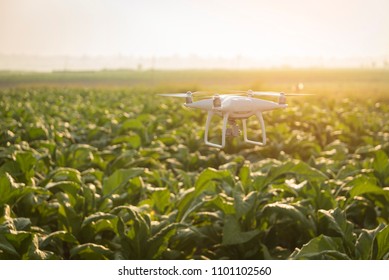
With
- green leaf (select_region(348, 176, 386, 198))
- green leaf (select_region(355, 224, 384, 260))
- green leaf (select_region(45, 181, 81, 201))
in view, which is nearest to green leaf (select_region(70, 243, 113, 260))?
green leaf (select_region(45, 181, 81, 201))

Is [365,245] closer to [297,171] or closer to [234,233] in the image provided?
[234,233]

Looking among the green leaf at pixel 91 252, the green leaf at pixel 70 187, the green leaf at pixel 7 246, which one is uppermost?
the green leaf at pixel 70 187

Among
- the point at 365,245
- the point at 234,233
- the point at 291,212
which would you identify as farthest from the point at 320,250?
the point at 234,233

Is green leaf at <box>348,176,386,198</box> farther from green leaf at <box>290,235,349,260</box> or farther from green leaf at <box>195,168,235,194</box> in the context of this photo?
green leaf at <box>195,168,235,194</box>

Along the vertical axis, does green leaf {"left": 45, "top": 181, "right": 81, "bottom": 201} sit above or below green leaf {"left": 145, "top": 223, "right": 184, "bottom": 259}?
above

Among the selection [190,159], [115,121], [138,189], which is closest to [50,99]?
[115,121]

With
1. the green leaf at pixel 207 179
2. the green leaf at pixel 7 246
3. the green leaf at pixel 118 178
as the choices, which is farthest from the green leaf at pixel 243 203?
the green leaf at pixel 7 246

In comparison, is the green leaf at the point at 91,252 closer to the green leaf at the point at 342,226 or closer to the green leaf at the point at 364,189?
the green leaf at the point at 342,226

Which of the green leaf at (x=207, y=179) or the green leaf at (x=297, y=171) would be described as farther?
the green leaf at (x=297, y=171)

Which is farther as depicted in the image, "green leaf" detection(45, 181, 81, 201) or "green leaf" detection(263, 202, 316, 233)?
"green leaf" detection(45, 181, 81, 201)
